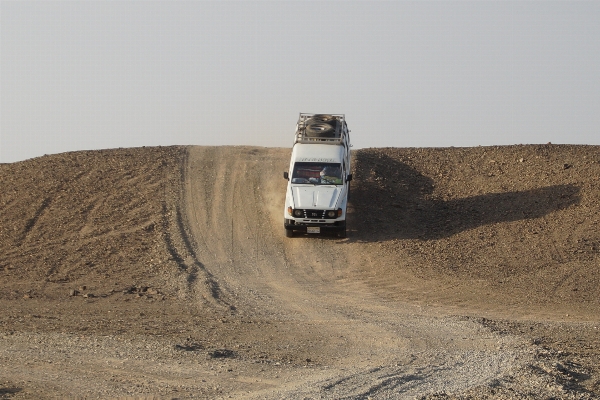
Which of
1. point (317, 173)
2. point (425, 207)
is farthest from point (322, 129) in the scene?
point (425, 207)

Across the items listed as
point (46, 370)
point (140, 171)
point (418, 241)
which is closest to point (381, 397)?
point (46, 370)

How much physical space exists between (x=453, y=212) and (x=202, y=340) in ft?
47.3

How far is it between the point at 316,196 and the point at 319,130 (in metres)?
2.99

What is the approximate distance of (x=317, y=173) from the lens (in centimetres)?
2462

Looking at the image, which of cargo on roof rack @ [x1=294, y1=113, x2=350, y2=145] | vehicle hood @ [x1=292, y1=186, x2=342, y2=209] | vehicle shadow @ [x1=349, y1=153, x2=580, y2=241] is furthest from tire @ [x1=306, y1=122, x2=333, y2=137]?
vehicle shadow @ [x1=349, y1=153, x2=580, y2=241]

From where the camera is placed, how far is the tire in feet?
85.1

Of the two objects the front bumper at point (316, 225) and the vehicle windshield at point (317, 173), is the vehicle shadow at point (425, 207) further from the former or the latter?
the vehicle windshield at point (317, 173)

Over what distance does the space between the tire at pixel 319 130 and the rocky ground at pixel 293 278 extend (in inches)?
110

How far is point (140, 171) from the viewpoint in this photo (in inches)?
1188

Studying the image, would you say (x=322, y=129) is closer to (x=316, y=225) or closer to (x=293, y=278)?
(x=316, y=225)

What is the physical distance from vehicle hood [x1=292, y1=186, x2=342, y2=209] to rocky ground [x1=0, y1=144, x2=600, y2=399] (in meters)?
1.39

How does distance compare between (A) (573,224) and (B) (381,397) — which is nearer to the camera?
(B) (381,397)

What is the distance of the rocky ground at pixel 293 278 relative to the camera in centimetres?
1213

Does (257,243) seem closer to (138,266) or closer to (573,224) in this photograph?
(138,266)
